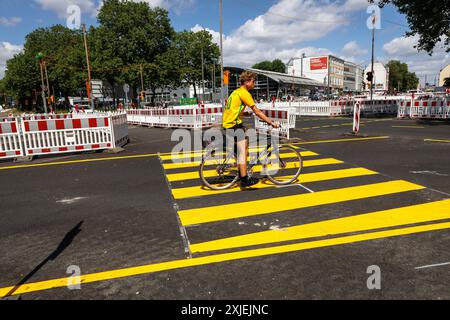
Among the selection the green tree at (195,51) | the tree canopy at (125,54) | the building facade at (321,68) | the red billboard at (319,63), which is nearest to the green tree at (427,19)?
the tree canopy at (125,54)

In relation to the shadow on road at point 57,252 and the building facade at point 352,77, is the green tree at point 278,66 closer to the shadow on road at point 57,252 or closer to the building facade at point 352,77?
the building facade at point 352,77

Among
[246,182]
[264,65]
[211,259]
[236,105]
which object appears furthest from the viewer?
[264,65]

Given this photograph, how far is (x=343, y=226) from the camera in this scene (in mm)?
4234

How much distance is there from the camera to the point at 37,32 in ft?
255

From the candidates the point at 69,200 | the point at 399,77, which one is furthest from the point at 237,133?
the point at 399,77

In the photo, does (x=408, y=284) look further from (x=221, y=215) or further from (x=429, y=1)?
(x=429, y=1)

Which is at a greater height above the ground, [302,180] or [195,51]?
[195,51]

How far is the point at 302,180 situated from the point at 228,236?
309cm

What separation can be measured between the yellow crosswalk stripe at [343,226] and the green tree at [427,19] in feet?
61.7

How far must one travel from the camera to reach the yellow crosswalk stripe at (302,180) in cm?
599

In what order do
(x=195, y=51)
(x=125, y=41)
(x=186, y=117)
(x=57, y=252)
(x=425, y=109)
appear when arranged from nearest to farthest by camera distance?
(x=57, y=252)
(x=186, y=117)
(x=425, y=109)
(x=125, y=41)
(x=195, y=51)

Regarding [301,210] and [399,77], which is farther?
[399,77]

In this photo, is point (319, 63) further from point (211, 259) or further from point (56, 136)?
point (211, 259)
